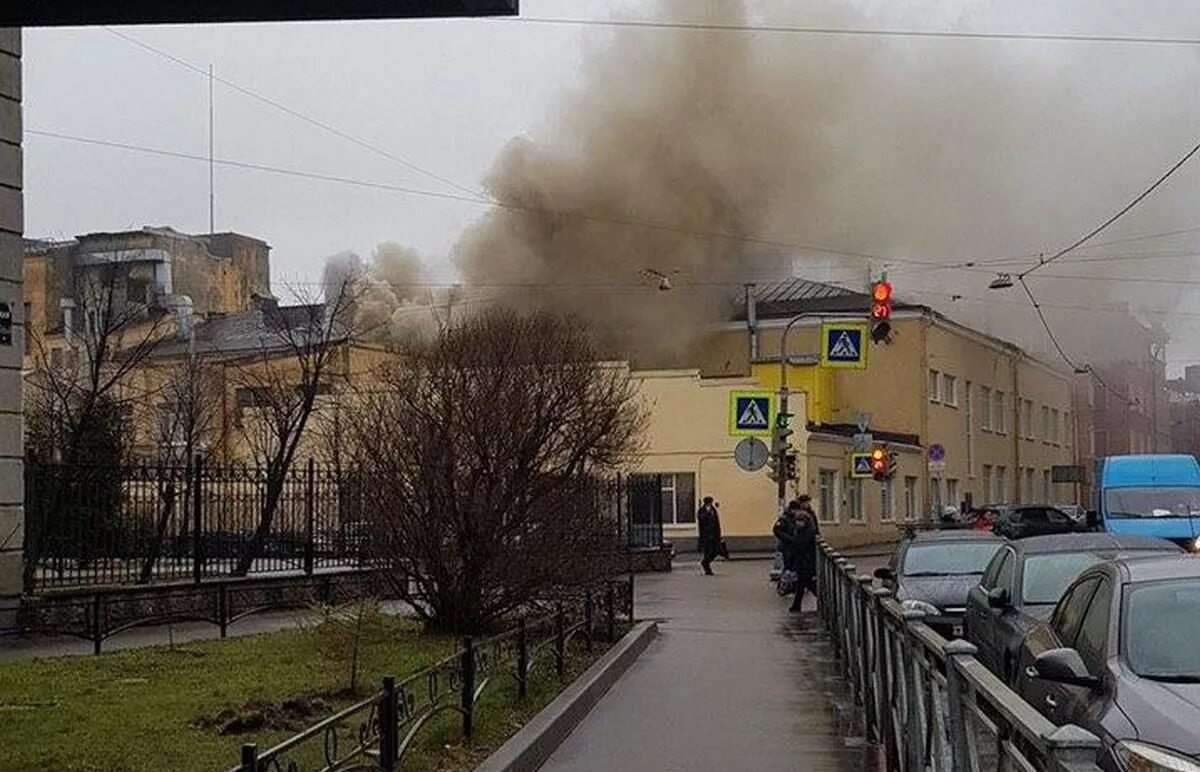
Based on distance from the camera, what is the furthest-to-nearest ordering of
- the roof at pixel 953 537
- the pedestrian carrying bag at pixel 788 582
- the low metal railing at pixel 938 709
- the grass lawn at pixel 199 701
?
the pedestrian carrying bag at pixel 788 582 < the roof at pixel 953 537 < the grass lawn at pixel 199 701 < the low metal railing at pixel 938 709

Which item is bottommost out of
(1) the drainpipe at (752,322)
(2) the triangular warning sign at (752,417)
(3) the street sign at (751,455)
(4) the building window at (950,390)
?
(3) the street sign at (751,455)

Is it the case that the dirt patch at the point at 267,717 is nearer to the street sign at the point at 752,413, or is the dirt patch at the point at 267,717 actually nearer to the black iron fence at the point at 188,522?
the black iron fence at the point at 188,522

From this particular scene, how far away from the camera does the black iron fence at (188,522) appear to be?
16.1 metres

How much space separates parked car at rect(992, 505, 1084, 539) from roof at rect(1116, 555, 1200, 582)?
968 inches

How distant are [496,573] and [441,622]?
85 centimetres

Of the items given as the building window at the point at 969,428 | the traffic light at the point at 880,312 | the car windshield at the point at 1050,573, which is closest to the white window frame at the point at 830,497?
the building window at the point at 969,428

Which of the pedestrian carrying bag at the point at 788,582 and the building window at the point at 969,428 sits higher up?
the building window at the point at 969,428

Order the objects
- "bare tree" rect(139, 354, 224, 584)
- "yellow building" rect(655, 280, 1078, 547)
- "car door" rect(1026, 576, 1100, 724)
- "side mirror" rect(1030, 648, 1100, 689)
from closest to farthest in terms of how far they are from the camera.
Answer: "side mirror" rect(1030, 648, 1100, 689) < "car door" rect(1026, 576, 1100, 724) < "bare tree" rect(139, 354, 224, 584) < "yellow building" rect(655, 280, 1078, 547)

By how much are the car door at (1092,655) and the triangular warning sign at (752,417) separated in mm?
19648

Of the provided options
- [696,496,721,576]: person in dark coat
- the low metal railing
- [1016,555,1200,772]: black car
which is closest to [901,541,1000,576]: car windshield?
the low metal railing

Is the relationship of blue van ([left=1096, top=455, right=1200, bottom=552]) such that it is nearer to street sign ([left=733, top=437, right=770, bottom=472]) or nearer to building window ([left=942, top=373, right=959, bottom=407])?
street sign ([left=733, top=437, right=770, bottom=472])

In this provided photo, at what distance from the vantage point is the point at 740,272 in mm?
47250

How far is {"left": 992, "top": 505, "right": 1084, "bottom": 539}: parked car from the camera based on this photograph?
3297 centimetres

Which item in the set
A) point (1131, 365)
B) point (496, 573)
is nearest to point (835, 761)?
point (496, 573)
